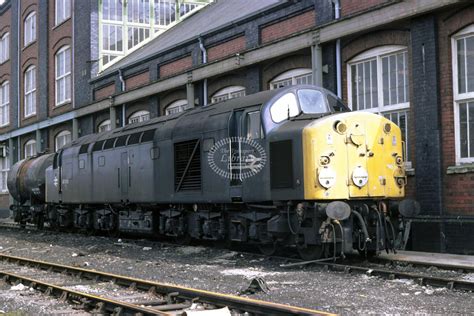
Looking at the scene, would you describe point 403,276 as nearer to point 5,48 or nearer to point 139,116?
point 139,116

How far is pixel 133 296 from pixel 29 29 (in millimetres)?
31440

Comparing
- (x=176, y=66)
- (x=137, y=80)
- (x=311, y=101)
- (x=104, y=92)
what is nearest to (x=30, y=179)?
(x=104, y=92)

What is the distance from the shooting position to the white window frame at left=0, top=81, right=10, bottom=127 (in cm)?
3947

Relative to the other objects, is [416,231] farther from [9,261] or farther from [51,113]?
[51,113]

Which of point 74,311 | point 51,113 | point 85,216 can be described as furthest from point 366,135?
point 51,113

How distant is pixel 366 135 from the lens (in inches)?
432

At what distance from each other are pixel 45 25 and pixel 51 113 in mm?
5259

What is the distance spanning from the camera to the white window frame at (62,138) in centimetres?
3055

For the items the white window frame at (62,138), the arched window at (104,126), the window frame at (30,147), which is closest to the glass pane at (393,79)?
the arched window at (104,126)

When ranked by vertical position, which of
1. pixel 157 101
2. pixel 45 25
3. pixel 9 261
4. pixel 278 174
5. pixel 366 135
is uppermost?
pixel 45 25

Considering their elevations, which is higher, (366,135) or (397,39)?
(397,39)

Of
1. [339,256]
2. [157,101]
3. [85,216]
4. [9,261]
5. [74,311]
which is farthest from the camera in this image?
[157,101]

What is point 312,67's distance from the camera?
1558 cm

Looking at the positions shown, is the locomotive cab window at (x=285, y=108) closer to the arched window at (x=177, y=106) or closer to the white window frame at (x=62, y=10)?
the arched window at (x=177, y=106)
